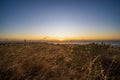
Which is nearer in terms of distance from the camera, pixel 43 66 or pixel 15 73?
pixel 15 73

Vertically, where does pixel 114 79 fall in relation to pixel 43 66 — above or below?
below

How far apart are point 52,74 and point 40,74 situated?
0.30m

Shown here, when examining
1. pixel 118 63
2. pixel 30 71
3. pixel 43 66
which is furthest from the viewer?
pixel 118 63

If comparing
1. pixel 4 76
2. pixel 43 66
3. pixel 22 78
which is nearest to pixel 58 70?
pixel 43 66

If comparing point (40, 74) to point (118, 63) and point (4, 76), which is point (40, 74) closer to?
point (4, 76)

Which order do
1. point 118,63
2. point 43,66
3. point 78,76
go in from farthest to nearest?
point 118,63, point 43,66, point 78,76

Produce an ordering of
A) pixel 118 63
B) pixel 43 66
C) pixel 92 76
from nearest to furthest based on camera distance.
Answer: pixel 92 76
pixel 43 66
pixel 118 63

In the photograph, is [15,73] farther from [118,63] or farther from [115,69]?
[118,63]

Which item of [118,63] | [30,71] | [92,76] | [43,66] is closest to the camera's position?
[92,76]

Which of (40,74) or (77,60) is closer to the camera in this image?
(40,74)

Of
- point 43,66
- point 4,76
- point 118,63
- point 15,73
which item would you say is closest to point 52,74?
point 43,66

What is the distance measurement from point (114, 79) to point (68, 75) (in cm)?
113

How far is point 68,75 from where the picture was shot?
2.98 meters

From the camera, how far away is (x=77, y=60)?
165 inches
